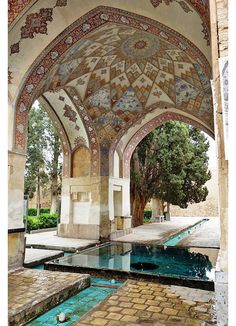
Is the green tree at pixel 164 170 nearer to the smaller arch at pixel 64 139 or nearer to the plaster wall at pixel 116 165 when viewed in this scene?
the plaster wall at pixel 116 165

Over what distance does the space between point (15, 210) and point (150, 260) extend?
347 centimetres

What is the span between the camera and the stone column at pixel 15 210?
575 centimetres

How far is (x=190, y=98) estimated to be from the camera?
9742 millimetres

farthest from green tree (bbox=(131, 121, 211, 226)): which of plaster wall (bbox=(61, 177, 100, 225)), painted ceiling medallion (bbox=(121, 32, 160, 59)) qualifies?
painted ceiling medallion (bbox=(121, 32, 160, 59))

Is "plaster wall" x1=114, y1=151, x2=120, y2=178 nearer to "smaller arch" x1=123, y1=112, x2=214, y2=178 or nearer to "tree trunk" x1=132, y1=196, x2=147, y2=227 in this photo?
"smaller arch" x1=123, y1=112, x2=214, y2=178

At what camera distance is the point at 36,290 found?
4.26 metres

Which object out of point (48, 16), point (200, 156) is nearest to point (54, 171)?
point (200, 156)

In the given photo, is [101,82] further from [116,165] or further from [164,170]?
[164,170]

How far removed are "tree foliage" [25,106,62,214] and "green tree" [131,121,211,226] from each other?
15.5 ft

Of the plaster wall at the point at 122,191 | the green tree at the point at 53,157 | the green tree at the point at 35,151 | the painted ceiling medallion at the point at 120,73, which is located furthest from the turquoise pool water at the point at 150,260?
the green tree at the point at 35,151

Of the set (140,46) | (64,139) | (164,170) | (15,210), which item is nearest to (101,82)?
(140,46)

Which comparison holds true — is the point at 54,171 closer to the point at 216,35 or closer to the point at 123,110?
the point at 123,110

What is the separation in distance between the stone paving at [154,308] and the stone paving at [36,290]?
80 centimetres
